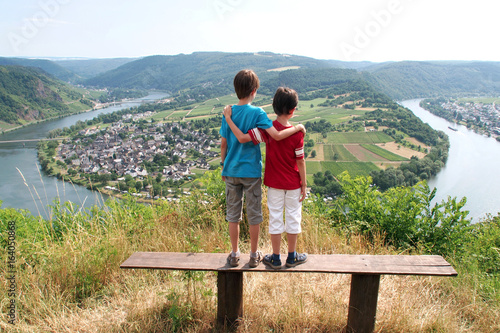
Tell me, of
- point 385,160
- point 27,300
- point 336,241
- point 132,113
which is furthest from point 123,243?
point 132,113

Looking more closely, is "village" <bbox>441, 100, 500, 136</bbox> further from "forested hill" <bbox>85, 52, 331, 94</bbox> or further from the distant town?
"forested hill" <bbox>85, 52, 331, 94</bbox>

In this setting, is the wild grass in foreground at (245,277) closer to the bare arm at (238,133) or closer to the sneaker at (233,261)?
the sneaker at (233,261)

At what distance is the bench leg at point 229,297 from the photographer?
1981 millimetres

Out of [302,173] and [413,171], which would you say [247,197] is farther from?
[413,171]

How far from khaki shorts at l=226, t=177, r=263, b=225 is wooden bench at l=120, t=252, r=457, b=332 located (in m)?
0.32

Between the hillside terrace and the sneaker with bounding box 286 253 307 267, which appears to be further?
the hillside terrace

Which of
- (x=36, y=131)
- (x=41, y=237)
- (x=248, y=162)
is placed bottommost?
(x=36, y=131)

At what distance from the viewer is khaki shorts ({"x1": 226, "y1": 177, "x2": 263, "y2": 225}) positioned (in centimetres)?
206

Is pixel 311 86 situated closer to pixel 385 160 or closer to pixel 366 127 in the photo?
pixel 366 127

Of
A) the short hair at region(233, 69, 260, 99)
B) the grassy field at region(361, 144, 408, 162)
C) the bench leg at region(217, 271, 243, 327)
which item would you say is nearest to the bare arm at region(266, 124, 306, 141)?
the short hair at region(233, 69, 260, 99)

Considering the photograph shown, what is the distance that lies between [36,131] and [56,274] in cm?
5778

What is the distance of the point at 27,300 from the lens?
2.22 metres

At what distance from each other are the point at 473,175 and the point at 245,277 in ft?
90.6

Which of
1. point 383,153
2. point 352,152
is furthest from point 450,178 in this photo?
point 352,152
